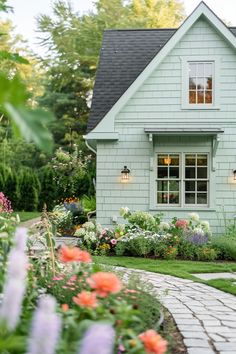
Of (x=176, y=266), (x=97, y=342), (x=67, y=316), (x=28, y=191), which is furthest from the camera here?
(x=28, y=191)

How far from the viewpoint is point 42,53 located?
27953 mm

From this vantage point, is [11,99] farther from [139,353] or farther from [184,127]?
[184,127]

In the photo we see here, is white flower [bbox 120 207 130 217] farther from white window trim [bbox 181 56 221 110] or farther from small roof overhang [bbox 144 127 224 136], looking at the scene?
white window trim [bbox 181 56 221 110]

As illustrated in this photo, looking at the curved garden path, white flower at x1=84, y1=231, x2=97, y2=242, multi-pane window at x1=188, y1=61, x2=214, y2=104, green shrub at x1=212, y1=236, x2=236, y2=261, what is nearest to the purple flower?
the curved garden path

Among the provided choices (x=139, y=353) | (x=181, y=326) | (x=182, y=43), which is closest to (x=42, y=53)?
(x=182, y=43)

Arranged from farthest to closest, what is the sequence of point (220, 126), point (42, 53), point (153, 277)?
1. point (42, 53)
2. point (220, 126)
3. point (153, 277)

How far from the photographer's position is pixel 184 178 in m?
11.8

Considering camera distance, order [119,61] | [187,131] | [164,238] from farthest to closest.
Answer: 1. [119,61]
2. [187,131]
3. [164,238]

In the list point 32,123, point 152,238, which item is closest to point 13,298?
point 32,123

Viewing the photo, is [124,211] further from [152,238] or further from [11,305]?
[11,305]

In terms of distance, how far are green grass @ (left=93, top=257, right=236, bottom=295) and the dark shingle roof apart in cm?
425

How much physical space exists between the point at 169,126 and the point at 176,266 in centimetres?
401

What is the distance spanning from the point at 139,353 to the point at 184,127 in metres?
9.99

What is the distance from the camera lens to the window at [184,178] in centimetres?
1180
